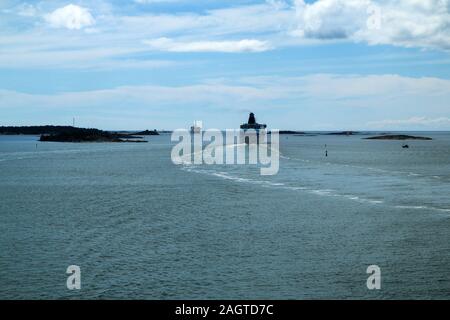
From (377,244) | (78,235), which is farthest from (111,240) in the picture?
(377,244)

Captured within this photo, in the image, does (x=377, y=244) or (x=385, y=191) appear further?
(x=385, y=191)

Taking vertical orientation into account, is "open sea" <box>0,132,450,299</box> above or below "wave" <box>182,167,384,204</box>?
below

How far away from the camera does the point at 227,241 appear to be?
2852 centimetres

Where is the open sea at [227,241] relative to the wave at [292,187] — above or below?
below

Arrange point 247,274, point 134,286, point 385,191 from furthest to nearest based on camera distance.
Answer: point 385,191 → point 247,274 → point 134,286

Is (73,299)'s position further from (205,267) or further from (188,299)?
(205,267)

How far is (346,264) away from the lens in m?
23.8

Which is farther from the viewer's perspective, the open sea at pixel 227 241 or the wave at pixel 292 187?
the wave at pixel 292 187

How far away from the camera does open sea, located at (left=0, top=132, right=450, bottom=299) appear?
2075cm

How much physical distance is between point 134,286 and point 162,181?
43790mm

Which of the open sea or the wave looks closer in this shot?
the open sea

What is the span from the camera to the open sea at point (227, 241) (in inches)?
817

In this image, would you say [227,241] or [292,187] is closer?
[227,241]

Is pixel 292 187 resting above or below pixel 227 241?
above
